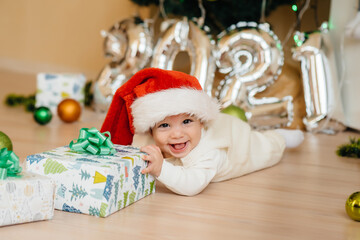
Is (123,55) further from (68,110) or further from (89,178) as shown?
(89,178)

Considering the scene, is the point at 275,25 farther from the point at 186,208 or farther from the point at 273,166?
the point at 186,208

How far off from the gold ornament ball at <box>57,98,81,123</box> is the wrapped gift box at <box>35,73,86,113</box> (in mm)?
139

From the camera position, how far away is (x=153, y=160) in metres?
1.17

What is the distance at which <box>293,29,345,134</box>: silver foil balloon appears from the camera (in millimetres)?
2205

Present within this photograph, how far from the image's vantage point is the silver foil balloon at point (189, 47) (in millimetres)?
2242

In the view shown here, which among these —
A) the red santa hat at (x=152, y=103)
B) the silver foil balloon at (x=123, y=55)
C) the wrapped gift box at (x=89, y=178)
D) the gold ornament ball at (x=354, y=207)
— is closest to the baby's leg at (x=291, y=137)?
the red santa hat at (x=152, y=103)

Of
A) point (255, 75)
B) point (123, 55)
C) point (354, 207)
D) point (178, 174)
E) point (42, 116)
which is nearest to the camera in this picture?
point (354, 207)

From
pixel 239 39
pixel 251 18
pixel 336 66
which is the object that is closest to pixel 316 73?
pixel 336 66

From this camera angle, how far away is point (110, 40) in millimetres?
2492

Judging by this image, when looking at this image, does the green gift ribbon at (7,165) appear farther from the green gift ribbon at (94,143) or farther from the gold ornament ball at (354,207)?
the gold ornament ball at (354,207)

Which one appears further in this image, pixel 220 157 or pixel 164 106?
pixel 220 157

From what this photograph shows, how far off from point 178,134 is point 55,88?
4.02ft

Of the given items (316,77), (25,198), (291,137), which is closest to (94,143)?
(25,198)

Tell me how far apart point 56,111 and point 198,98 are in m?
1.23
